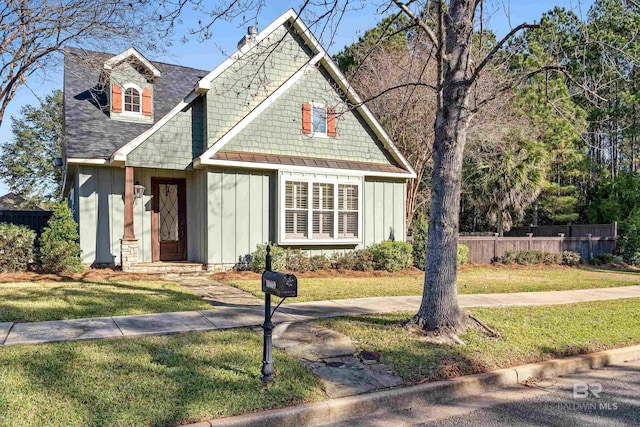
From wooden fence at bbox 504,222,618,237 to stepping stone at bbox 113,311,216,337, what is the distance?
18.9 meters

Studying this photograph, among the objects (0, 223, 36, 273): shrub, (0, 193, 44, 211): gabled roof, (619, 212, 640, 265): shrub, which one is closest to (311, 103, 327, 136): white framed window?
(0, 223, 36, 273): shrub

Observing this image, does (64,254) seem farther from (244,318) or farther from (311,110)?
(311,110)

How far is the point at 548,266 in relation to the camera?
17.3m

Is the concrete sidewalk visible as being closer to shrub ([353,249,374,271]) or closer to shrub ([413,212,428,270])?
shrub ([353,249,374,271])

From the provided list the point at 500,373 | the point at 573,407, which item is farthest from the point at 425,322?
the point at 573,407

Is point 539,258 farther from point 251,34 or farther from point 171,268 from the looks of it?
point 171,268

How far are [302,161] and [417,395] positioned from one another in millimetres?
9736

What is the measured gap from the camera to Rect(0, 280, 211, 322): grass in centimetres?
684

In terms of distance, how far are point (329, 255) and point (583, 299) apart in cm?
687

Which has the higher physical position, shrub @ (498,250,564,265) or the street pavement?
shrub @ (498,250,564,265)

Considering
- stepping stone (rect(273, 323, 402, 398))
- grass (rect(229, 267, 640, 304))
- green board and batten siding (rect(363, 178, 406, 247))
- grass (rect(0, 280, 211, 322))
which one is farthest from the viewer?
green board and batten siding (rect(363, 178, 406, 247))

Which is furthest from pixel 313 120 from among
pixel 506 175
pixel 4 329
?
pixel 4 329

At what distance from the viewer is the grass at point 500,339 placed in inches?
207

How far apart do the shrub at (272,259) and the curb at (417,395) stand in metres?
7.87
